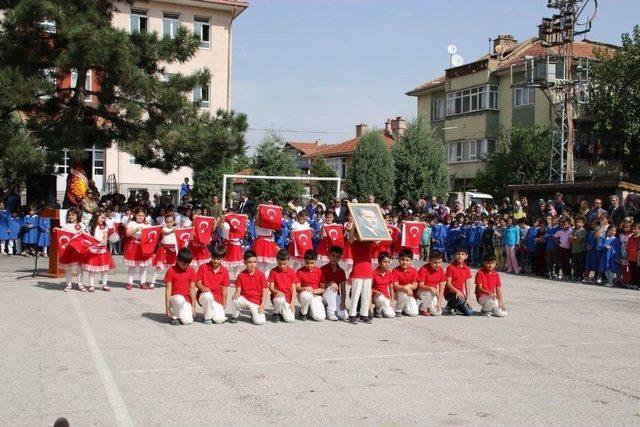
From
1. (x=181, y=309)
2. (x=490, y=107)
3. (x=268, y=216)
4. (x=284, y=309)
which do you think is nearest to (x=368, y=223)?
(x=284, y=309)

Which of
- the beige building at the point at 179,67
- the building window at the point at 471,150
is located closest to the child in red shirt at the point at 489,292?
the beige building at the point at 179,67

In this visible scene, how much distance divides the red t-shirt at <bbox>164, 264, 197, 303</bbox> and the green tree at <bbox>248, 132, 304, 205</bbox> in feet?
107

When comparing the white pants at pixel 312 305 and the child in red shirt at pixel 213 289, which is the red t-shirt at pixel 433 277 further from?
the child in red shirt at pixel 213 289

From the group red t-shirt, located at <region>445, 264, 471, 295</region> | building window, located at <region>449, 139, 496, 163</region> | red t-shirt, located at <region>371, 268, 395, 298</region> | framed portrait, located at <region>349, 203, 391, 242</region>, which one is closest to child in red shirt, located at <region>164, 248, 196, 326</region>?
framed portrait, located at <region>349, 203, 391, 242</region>

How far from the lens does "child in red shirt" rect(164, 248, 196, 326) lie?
10.5 meters

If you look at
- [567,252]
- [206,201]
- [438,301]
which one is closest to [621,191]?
[567,252]

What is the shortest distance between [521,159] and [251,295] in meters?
30.1

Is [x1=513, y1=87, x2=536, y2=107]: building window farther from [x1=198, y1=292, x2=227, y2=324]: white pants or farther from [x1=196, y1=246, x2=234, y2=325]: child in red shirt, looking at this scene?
[x1=198, y1=292, x2=227, y2=324]: white pants

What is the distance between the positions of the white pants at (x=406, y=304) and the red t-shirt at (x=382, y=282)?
0.31 meters

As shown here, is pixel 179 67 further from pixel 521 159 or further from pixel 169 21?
pixel 521 159

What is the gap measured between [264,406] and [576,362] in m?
4.08

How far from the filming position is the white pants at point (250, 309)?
10.7 meters

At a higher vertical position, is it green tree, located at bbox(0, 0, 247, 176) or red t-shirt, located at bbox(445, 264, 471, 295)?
green tree, located at bbox(0, 0, 247, 176)

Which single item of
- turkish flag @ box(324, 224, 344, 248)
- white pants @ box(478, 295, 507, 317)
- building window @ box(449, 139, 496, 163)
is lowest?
white pants @ box(478, 295, 507, 317)
